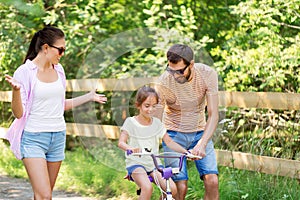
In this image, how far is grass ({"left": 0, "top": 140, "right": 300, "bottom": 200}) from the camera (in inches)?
243

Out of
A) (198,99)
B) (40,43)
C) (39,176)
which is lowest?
(39,176)

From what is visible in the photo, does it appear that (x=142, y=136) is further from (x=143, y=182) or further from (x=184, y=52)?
(x=184, y=52)

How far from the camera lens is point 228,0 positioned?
35.4 ft

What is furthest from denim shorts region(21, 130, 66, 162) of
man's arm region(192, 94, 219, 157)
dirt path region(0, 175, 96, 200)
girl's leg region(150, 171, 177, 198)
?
dirt path region(0, 175, 96, 200)

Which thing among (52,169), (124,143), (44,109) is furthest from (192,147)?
(44,109)

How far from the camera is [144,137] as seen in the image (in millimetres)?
4992

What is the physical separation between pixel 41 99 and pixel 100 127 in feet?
11.4

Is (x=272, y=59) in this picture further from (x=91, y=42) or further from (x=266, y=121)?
(x=91, y=42)

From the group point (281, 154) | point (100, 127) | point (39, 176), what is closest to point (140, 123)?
point (39, 176)

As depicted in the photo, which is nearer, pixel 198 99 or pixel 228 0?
pixel 198 99

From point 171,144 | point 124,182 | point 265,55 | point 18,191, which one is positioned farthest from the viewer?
point 265,55

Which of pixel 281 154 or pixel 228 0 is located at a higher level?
pixel 228 0

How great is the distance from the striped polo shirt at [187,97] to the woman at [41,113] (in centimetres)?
48

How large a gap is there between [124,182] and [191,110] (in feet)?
7.27
